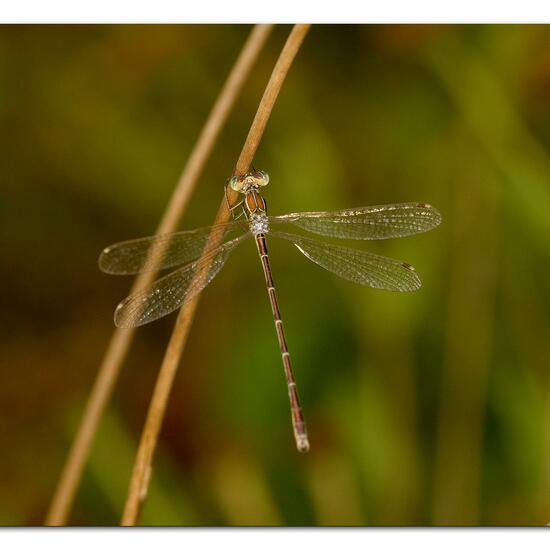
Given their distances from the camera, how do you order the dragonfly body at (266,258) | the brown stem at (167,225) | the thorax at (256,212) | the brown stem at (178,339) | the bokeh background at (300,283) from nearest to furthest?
1. the brown stem at (178,339)
2. the brown stem at (167,225)
3. the dragonfly body at (266,258)
4. the thorax at (256,212)
5. the bokeh background at (300,283)

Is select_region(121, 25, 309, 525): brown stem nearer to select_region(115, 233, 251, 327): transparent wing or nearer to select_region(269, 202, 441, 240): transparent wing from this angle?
select_region(115, 233, 251, 327): transparent wing

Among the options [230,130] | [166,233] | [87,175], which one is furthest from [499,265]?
[87,175]

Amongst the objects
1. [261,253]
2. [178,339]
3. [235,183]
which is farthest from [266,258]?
[178,339]

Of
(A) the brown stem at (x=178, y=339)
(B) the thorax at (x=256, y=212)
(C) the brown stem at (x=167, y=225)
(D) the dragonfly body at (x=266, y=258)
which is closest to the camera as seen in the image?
(A) the brown stem at (x=178, y=339)
